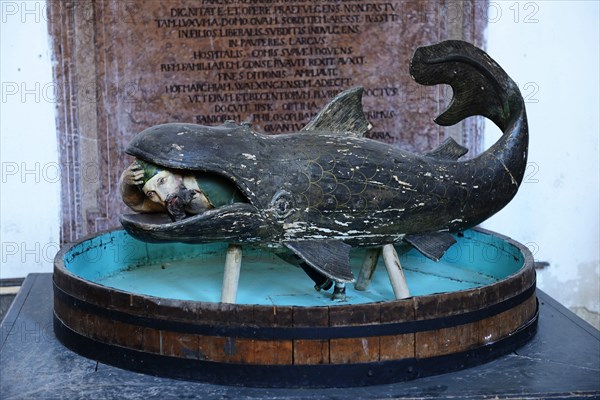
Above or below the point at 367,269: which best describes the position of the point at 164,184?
above

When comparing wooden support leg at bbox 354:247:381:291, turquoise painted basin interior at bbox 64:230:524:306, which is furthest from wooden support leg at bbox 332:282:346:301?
wooden support leg at bbox 354:247:381:291

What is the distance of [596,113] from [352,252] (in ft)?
5.45

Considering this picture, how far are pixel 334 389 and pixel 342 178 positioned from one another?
28.4 inches

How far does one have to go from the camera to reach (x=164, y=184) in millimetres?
3123

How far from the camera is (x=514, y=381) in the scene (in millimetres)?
3008

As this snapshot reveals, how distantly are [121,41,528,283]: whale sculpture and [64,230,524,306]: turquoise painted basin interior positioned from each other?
408mm

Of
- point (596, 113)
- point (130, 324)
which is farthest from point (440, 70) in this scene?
point (596, 113)

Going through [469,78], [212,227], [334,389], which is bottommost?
[334,389]

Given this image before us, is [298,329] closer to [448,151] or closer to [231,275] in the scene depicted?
[231,275]

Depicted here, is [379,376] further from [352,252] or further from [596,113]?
[596,113]

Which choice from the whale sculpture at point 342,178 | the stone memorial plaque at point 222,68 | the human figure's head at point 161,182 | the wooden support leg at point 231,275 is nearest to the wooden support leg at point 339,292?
the whale sculpture at point 342,178

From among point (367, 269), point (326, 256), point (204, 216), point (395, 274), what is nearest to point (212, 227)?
point (204, 216)

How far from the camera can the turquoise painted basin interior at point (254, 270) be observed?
367cm

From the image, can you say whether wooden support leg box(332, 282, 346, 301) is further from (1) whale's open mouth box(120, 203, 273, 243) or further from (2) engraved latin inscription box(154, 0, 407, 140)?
(2) engraved latin inscription box(154, 0, 407, 140)
